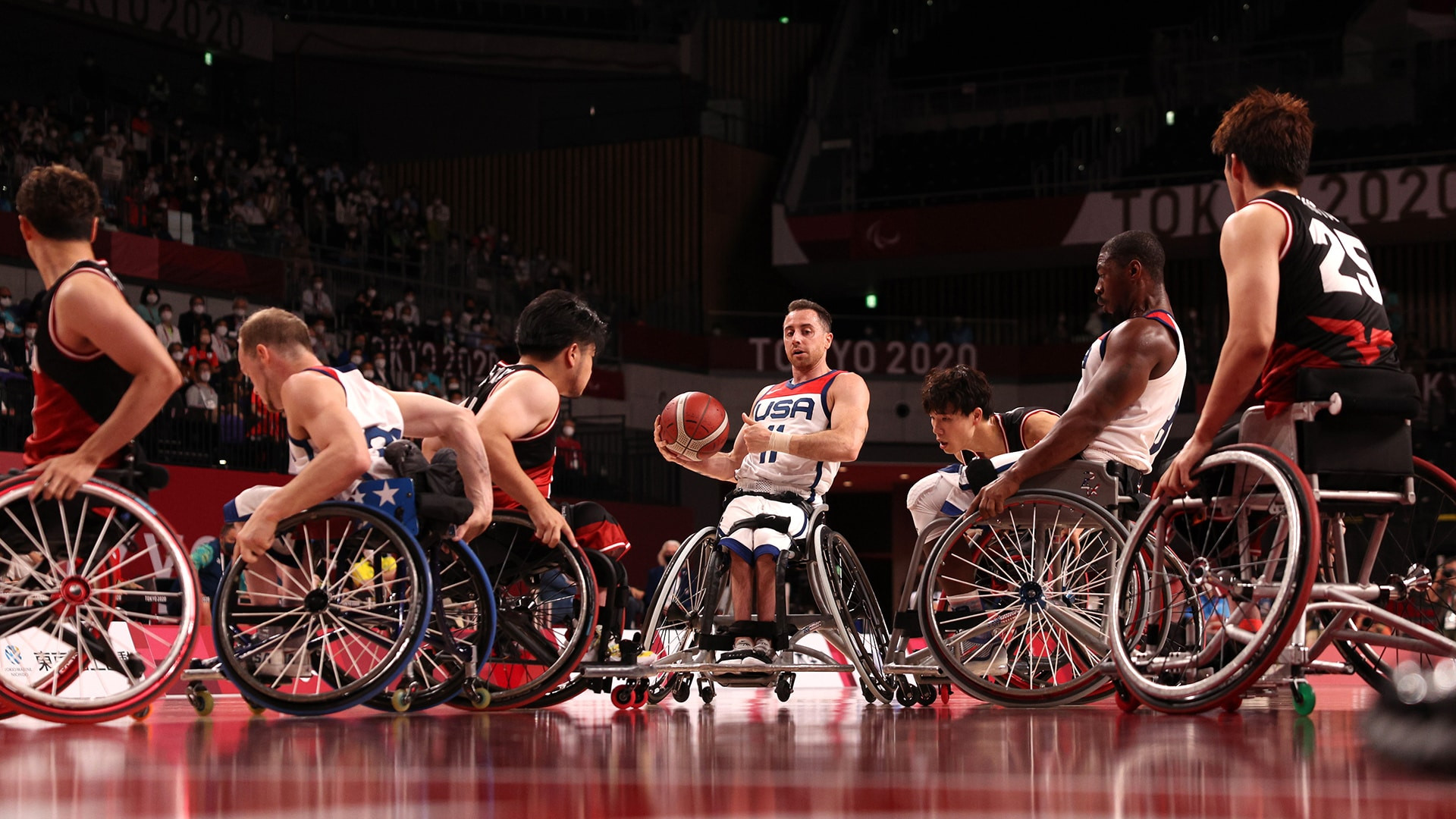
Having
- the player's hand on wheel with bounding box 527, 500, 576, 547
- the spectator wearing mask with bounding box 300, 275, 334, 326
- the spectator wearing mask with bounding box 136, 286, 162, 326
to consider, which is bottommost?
the player's hand on wheel with bounding box 527, 500, 576, 547

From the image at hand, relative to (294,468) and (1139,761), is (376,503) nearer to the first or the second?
(294,468)

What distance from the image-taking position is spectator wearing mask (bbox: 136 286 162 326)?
51.6 ft

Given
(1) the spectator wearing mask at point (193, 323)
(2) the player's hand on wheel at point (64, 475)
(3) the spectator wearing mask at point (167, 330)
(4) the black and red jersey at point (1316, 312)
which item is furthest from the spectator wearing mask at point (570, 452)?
(4) the black and red jersey at point (1316, 312)

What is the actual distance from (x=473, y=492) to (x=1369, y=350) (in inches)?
115

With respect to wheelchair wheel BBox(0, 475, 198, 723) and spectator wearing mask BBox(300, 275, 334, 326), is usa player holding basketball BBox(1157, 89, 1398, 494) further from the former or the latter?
spectator wearing mask BBox(300, 275, 334, 326)

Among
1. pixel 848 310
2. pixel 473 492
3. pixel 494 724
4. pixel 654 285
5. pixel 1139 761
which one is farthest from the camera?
pixel 848 310

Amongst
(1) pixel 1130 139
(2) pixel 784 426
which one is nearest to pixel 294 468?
(2) pixel 784 426

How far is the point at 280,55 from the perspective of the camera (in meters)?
26.1

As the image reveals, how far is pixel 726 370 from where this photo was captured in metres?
23.8

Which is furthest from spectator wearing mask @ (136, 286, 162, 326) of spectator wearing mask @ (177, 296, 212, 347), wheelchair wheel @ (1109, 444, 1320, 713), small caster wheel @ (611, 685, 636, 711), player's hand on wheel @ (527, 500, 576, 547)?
wheelchair wheel @ (1109, 444, 1320, 713)

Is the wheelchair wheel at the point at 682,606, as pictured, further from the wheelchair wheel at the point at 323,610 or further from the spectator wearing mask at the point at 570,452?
the spectator wearing mask at the point at 570,452

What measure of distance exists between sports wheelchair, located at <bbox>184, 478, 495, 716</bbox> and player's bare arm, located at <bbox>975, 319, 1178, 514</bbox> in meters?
1.81

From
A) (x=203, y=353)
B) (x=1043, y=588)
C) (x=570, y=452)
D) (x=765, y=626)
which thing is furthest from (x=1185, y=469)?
(x=570, y=452)

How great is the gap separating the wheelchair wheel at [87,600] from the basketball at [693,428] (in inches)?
98.6
